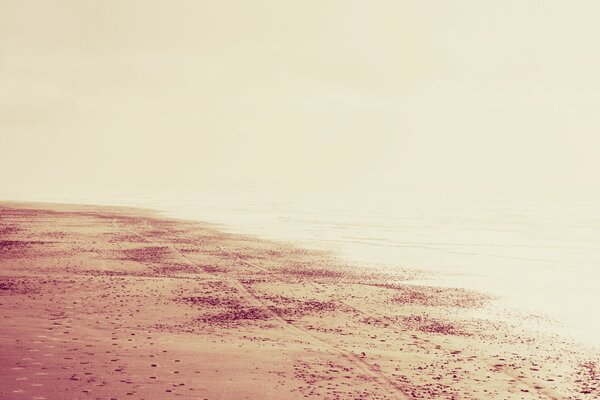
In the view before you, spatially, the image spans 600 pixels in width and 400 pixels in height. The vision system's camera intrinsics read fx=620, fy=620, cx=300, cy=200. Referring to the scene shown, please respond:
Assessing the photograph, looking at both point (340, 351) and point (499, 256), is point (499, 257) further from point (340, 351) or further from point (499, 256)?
point (340, 351)

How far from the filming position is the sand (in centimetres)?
1122

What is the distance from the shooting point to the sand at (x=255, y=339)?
11.2m

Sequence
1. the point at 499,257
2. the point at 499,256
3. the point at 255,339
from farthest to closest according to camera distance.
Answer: the point at 499,256, the point at 499,257, the point at 255,339

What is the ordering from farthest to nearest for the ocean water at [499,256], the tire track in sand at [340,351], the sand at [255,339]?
1. the ocean water at [499,256]
2. the tire track in sand at [340,351]
3. the sand at [255,339]

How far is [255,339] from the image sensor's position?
1485cm

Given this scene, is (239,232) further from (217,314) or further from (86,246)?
(217,314)

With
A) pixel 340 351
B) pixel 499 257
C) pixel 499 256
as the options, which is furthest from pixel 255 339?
pixel 499 256

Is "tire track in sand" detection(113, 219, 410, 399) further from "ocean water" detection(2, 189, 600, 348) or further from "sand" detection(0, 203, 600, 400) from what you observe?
"ocean water" detection(2, 189, 600, 348)

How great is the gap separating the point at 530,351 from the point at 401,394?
5.54 metres

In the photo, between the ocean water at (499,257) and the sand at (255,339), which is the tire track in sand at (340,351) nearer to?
the sand at (255,339)

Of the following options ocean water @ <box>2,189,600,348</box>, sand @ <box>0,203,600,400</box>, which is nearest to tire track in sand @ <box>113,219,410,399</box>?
sand @ <box>0,203,600,400</box>

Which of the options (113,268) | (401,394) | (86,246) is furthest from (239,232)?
(401,394)

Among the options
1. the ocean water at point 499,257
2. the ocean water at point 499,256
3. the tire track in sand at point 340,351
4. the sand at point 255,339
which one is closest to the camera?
the sand at point 255,339

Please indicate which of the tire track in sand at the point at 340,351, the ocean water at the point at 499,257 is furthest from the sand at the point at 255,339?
the ocean water at the point at 499,257
